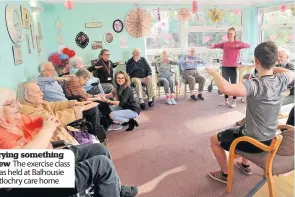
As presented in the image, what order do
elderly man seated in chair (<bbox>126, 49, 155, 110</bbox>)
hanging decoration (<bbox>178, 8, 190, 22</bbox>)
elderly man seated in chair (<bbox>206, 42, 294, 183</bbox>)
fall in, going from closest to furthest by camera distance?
elderly man seated in chair (<bbox>206, 42, 294, 183</bbox>) < elderly man seated in chair (<bbox>126, 49, 155, 110</bbox>) < hanging decoration (<bbox>178, 8, 190, 22</bbox>)

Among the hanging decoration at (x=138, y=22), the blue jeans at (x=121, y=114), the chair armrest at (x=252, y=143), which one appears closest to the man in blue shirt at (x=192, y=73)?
the hanging decoration at (x=138, y=22)

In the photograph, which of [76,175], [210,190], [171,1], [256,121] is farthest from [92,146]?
[171,1]

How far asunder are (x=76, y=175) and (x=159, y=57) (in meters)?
4.30

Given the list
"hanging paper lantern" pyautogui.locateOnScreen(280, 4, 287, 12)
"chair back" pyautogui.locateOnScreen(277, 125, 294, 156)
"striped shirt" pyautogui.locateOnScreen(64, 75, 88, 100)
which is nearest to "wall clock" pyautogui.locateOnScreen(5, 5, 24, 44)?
"striped shirt" pyautogui.locateOnScreen(64, 75, 88, 100)

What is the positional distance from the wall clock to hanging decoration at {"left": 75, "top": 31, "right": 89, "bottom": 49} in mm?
2032

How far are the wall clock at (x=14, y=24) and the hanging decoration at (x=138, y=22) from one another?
2.61 m

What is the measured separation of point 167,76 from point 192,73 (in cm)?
57

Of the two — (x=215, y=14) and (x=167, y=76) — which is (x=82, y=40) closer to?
(x=167, y=76)

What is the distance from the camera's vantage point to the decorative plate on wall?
536 centimetres

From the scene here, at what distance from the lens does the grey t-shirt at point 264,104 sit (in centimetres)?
167

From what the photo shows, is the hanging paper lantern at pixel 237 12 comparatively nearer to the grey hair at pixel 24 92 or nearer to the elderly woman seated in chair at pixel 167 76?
the elderly woman seated in chair at pixel 167 76

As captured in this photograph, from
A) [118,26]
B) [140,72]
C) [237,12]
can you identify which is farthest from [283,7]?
[118,26]

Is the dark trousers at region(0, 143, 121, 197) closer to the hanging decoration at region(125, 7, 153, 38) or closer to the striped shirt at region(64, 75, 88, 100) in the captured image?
the striped shirt at region(64, 75, 88, 100)

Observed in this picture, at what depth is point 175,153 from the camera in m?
2.81
